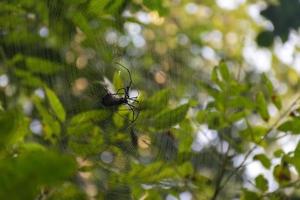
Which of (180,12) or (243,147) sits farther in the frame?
(180,12)

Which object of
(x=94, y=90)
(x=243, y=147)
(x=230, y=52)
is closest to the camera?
(x=94, y=90)

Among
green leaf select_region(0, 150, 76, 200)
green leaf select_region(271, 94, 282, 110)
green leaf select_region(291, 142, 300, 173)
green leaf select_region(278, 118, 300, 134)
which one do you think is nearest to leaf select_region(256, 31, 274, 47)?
green leaf select_region(271, 94, 282, 110)

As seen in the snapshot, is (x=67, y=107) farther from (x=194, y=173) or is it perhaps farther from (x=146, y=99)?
(x=194, y=173)

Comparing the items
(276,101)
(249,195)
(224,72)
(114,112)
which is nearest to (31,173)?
(114,112)

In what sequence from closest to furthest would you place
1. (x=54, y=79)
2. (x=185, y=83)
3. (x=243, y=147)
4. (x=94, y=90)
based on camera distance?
(x=94, y=90), (x=54, y=79), (x=243, y=147), (x=185, y=83)

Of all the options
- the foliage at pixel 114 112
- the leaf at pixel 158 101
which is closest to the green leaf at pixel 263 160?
the foliage at pixel 114 112

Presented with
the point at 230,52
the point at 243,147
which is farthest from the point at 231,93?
the point at 230,52

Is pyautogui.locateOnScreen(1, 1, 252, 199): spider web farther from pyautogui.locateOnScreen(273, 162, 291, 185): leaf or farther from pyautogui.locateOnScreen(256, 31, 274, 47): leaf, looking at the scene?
pyautogui.locateOnScreen(256, 31, 274, 47): leaf
